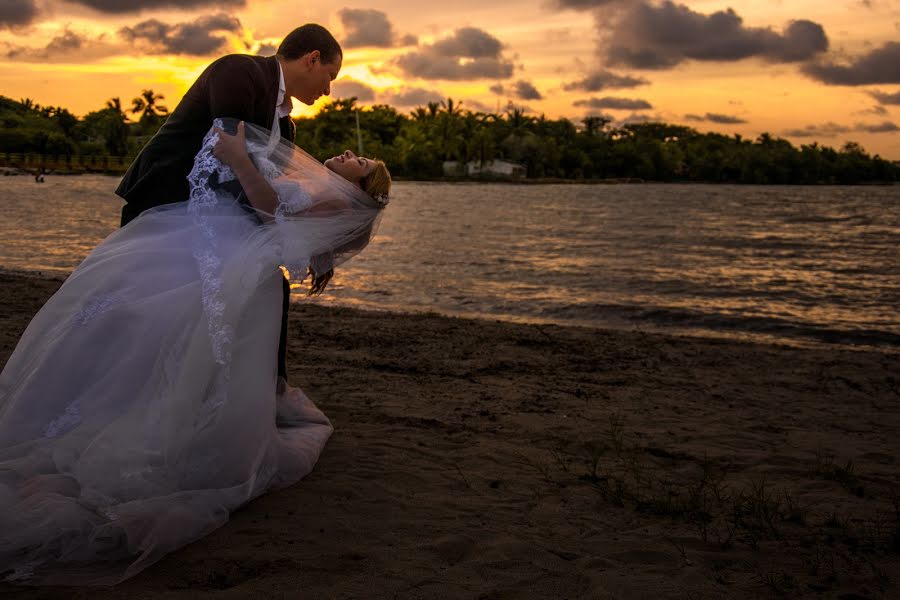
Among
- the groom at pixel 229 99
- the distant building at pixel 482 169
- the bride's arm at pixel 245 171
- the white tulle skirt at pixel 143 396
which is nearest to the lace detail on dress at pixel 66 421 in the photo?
the white tulle skirt at pixel 143 396

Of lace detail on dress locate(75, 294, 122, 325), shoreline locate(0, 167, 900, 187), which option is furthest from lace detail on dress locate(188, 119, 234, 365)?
shoreline locate(0, 167, 900, 187)

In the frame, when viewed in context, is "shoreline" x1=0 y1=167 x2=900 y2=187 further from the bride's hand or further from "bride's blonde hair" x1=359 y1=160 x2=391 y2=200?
the bride's hand

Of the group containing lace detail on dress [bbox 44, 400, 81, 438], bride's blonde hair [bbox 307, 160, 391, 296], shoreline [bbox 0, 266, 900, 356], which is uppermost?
bride's blonde hair [bbox 307, 160, 391, 296]

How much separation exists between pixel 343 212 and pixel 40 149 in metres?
124

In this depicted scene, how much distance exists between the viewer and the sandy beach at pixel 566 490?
3.53 metres

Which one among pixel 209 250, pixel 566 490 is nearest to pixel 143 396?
pixel 209 250

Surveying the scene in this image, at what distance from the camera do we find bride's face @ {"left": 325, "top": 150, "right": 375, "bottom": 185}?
459 cm

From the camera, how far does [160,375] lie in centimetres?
376

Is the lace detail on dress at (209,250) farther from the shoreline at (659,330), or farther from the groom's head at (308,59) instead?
the shoreline at (659,330)

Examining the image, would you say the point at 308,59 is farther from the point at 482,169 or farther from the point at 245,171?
the point at 482,169

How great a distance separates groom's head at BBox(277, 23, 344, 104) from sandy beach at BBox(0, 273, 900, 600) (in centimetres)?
229

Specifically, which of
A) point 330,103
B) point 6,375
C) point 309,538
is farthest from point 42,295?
point 330,103

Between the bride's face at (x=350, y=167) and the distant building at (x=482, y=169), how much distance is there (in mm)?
132571

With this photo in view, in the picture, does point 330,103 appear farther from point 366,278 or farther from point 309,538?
point 309,538
